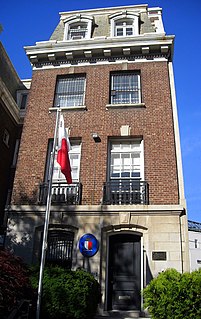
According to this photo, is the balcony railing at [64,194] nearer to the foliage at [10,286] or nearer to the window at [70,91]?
the foliage at [10,286]

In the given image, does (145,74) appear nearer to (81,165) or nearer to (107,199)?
(81,165)

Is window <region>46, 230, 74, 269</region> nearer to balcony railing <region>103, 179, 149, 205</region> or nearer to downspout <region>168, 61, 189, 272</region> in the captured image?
balcony railing <region>103, 179, 149, 205</region>

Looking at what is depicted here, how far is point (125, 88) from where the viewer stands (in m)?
14.1

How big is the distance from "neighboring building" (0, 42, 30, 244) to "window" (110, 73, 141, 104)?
570 cm

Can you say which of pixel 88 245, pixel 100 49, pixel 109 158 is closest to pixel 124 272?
pixel 88 245

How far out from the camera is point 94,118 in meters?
13.2

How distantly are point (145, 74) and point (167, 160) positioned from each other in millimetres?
4477

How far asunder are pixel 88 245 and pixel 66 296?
2.96m

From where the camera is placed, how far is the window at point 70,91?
46.6ft

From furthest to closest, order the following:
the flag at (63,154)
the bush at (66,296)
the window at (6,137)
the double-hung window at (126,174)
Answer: the window at (6,137), the double-hung window at (126,174), the flag at (63,154), the bush at (66,296)

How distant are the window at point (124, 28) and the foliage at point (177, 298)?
12.3 m

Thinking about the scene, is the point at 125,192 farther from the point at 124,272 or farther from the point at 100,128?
the point at 100,128

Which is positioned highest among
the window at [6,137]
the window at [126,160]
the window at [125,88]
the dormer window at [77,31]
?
the dormer window at [77,31]

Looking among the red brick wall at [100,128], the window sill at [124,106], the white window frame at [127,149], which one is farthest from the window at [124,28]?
the white window frame at [127,149]
